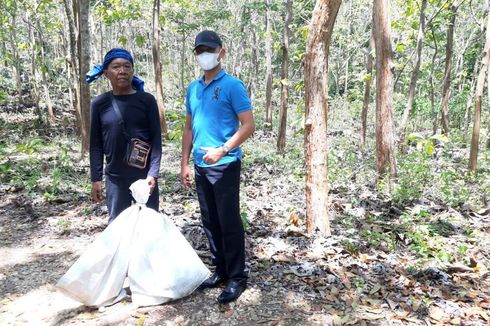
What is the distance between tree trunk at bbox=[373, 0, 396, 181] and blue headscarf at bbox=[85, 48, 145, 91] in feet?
14.5

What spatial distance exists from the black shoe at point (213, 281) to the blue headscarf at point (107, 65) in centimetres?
174

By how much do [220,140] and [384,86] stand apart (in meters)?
4.29

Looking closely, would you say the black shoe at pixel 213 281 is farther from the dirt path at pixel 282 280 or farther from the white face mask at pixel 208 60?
the white face mask at pixel 208 60

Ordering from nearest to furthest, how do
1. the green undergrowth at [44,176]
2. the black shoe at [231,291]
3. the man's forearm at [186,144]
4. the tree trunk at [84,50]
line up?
the black shoe at [231,291]
the man's forearm at [186,144]
the green undergrowth at [44,176]
the tree trunk at [84,50]

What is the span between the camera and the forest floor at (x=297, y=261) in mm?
3246

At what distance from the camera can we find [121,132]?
323 cm

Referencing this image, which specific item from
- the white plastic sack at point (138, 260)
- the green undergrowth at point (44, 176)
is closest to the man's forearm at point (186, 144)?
the white plastic sack at point (138, 260)

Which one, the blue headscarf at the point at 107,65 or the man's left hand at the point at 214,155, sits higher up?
the blue headscarf at the point at 107,65

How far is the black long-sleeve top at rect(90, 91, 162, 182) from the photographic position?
127 inches

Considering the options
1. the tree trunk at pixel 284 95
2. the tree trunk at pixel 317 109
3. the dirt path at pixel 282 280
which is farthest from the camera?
the tree trunk at pixel 284 95

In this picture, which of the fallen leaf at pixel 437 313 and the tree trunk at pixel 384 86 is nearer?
the fallen leaf at pixel 437 313

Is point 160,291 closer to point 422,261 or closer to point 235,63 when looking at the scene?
point 422,261

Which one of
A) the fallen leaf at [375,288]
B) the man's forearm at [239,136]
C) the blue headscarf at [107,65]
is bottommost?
the fallen leaf at [375,288]

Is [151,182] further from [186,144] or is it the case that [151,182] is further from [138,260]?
[138,260]
